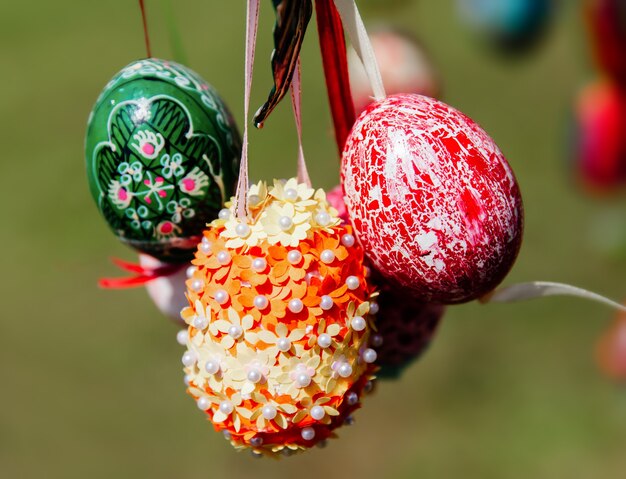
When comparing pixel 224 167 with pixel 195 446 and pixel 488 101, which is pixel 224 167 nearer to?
pixel 195 446

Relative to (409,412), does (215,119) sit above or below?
above

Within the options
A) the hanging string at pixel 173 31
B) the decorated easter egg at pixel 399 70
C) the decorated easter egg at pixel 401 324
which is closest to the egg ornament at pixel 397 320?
the decorated easter egg at pixel 401 324

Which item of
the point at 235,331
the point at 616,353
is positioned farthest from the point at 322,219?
the point at 616,353

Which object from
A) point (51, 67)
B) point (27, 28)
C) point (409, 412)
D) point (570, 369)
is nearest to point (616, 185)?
point (570, 369)

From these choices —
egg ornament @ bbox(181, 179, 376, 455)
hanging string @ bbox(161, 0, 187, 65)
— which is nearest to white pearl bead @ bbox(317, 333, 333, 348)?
egg ornament @ bbox(181, 179, 376, 455)

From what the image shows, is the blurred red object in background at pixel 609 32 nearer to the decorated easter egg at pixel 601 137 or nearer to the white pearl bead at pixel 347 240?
the decorated easter egg at pixel 601 137

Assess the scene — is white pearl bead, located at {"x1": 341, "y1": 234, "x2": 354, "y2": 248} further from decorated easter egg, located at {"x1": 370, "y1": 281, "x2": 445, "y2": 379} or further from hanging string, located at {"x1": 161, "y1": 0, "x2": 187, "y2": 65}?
hanging string, located at {"x1": 161, "y1": 0, "x2": 187, "y2": 65}
